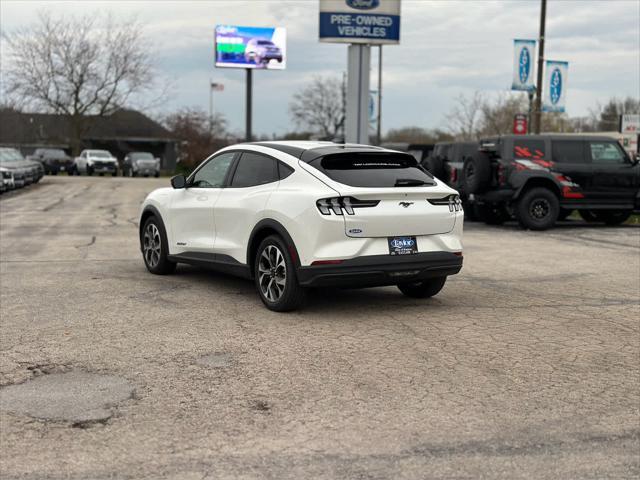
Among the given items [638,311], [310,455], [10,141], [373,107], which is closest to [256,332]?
[310,455]

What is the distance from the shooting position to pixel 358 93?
22328 millimetres

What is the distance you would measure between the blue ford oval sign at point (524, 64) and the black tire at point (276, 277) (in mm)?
21430

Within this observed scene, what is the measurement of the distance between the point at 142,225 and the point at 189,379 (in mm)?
5162

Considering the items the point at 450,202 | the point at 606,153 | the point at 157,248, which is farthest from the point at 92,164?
the point at 450,202

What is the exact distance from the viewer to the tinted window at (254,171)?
764cm

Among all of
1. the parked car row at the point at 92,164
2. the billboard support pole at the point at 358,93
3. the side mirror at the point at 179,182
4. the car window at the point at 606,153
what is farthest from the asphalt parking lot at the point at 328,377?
the parked car row at the point at 92,164

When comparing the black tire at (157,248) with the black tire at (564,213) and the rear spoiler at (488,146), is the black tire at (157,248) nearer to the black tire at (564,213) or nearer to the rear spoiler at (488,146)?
the rear spoiler at (488,146)

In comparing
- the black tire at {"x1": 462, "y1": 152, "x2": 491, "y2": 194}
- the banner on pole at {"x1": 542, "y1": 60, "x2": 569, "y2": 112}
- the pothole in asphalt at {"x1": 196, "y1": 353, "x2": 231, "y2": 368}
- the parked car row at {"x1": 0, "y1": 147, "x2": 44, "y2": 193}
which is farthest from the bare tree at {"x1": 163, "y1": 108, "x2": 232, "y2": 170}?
the pothole in asphalt at {"x1": 196, "y1": 353, "x2": 231, "y2": 368}

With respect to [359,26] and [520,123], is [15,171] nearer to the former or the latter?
[359,26]

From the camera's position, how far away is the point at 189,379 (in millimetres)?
5078

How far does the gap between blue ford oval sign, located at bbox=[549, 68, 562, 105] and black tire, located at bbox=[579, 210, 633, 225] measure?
401 inches

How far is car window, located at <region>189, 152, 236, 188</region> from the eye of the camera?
27.6 feet

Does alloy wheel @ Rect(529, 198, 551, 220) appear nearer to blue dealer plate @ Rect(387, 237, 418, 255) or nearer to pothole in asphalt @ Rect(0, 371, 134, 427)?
blue dealer plate @ Rect(387, 237, 418, 255)

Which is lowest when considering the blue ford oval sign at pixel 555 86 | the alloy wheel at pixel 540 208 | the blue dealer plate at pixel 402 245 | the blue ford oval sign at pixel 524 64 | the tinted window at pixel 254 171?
the alloy wheel at pixel 540 208
